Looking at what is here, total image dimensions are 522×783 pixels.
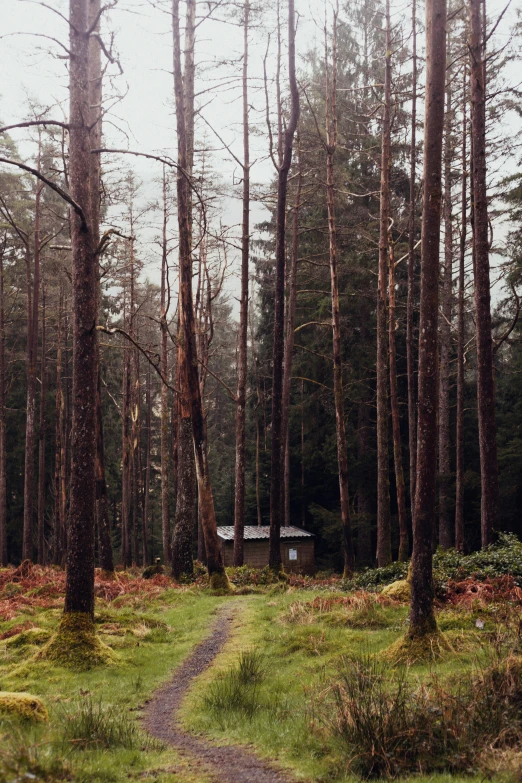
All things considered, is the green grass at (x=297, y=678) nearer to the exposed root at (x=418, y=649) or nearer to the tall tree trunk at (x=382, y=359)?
the exposed root at (x=418, y=649)

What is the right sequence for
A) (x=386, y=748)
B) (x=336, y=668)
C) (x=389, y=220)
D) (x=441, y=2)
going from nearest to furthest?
(x=386, y=748), (x=336, y=668), (x=441, y=2), (x=389, y=220)

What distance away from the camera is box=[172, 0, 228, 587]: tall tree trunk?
15.4 meters

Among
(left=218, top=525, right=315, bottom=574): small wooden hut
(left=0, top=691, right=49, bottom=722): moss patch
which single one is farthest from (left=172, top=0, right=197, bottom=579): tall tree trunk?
(left=218, top=525, right=315, bottom=574): small wooden hut

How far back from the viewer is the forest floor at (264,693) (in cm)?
498

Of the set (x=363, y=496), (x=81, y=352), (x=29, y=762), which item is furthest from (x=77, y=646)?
(x=363, y=496)

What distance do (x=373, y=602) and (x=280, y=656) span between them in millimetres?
2777

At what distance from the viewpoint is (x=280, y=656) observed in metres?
9.17

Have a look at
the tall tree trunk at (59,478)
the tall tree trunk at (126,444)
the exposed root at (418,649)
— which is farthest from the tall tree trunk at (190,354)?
the tall tree trunk at (59,478)

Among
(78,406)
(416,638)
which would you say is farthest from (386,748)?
(78,406)

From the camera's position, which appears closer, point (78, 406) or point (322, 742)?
point (322, 742)

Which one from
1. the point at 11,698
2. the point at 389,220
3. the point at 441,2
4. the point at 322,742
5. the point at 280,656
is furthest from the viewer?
the point at 389,220

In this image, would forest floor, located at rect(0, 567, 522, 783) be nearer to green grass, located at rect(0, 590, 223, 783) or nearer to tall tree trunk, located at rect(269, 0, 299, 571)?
green grass, located at rect(0, 590, 223, 783)

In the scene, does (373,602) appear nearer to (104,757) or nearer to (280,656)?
(280,656)

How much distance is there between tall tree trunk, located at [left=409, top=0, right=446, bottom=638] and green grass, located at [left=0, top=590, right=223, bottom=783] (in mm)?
3533
